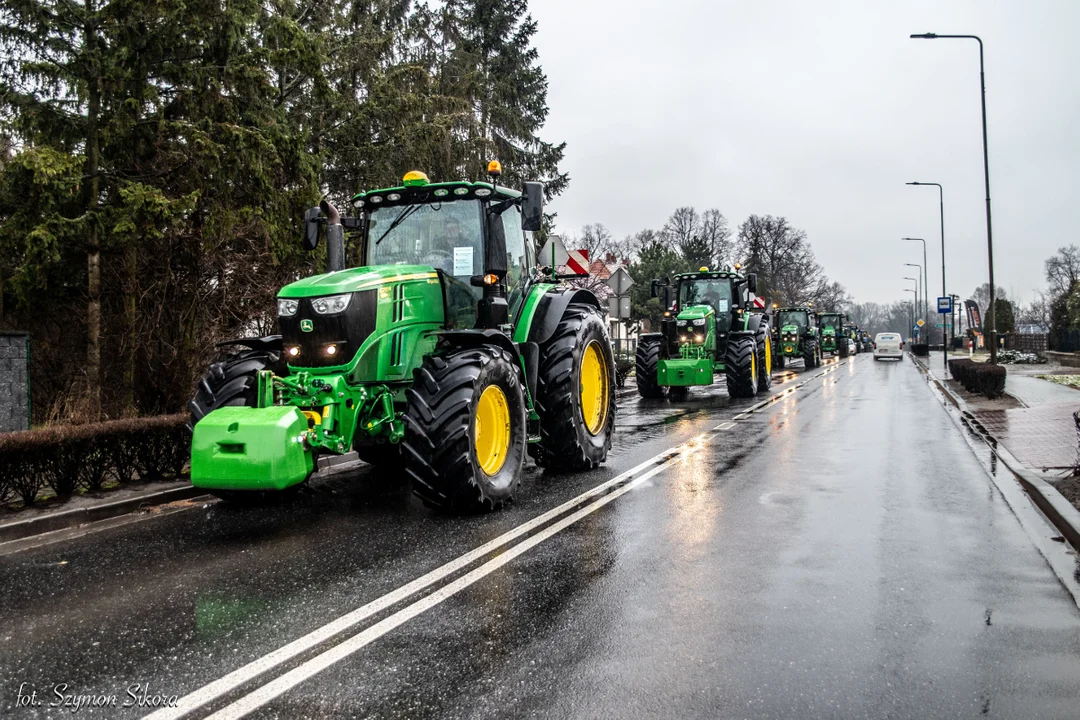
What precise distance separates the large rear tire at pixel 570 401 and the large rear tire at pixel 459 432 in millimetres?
1413

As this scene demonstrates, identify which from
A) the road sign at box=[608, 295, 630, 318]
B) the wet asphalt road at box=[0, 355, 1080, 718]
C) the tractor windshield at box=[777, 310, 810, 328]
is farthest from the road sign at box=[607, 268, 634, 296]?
the tractor windshield at box=[777, 310, 810, 328]

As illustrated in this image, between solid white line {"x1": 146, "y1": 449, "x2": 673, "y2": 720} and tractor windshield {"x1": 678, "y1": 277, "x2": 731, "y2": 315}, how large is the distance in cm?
1541

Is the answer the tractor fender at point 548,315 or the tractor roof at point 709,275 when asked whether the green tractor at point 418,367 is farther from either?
the tractor roof at point 709,275

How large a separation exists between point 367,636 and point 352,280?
11.6 feet

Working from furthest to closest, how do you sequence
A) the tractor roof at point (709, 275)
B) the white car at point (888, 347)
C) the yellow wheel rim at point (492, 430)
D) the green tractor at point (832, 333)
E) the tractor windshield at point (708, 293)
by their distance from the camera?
1. the green tractor at point (832, 333)
2. the white car at point (888, 347)
3. the tractor roof at point (709, 275)
4. the tractor windshield at point (708, 293)
5. the yellow wheel rim at point (492, 430)

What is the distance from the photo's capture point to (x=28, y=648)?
166 inches

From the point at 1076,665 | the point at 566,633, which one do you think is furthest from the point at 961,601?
the point at 566,633

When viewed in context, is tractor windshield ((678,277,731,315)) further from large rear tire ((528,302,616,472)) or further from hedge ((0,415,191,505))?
hedge ((0,415,191,505))

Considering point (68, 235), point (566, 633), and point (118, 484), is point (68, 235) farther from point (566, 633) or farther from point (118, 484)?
point (566, 633)

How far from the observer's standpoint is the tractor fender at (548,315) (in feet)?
29.7

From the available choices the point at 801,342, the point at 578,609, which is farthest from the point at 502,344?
the point at 801,342

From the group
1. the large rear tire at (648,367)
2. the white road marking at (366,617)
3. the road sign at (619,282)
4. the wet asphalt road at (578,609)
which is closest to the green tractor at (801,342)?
the road sign at (619,282)

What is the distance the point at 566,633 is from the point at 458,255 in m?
4.57

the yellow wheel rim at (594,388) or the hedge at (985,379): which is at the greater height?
the yellow wheel rim at (594,388)
